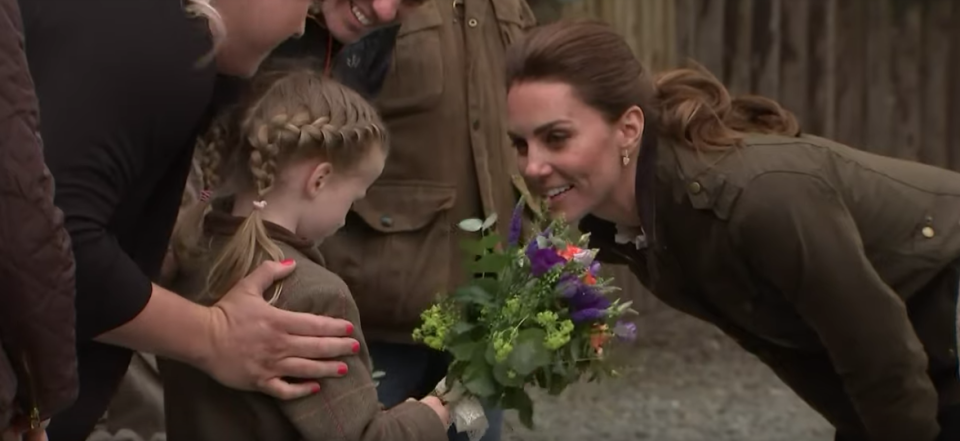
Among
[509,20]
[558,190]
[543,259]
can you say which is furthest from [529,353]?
[509,20]

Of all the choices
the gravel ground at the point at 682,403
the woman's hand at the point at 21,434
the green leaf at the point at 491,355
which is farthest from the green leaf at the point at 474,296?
the gravel ground at the point at 682,403

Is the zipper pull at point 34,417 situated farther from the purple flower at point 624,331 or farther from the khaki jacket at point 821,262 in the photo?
the khaki jacket at point 821,262

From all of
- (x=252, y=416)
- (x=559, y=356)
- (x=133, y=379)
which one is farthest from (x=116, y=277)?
(x=133, y=379)

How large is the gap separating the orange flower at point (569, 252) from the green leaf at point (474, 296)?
0.16 metres

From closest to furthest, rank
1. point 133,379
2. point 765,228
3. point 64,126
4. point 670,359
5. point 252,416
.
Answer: point 64,126, point 252,416, point 765,228, point 133,379, point 670,359

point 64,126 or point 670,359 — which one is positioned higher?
point 64,126

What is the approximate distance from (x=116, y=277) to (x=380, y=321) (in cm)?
126

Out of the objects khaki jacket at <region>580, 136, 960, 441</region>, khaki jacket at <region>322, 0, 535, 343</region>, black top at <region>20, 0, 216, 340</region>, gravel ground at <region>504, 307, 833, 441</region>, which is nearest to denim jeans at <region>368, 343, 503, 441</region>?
khaki jacket at <region>322, 0, 535, 343</region>

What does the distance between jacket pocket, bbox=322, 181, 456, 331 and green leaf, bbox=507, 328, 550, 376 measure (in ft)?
2.85

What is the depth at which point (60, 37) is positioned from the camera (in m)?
2.77

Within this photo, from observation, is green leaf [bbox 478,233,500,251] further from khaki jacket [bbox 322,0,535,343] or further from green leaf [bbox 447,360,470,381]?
khaki jacket [bbox 322,0,535,343]

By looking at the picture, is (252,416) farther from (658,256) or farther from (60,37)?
(658,256)

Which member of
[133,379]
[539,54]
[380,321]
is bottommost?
[133,379]

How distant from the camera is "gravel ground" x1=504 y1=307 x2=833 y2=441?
7262mm
